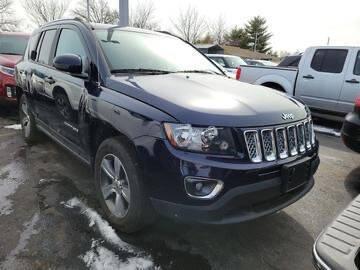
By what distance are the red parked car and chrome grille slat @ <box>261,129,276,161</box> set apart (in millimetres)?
6160

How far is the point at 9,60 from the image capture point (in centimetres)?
745

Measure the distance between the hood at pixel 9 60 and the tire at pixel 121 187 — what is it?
17.4 feet

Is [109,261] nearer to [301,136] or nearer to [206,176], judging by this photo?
[206,176]

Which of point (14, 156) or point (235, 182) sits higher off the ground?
point (235, 182)

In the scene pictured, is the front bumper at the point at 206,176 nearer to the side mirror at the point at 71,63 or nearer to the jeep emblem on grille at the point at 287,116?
the jeep emblem on grille at the point at 287,116

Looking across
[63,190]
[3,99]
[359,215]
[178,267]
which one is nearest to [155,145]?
[178,267]

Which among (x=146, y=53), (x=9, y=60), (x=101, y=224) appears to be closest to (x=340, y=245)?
(x=101, y=224)

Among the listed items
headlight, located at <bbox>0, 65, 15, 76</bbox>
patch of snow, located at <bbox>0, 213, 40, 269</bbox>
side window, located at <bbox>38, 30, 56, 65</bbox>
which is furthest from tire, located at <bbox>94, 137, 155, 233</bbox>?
headlight, located at <bbox>0, 65, 15, 76</bbox>

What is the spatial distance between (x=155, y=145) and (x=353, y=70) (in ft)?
20.4

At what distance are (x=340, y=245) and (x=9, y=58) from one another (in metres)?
7.94

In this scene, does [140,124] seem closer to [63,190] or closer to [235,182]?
[235,182]

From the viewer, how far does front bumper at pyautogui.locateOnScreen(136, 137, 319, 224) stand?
225cm

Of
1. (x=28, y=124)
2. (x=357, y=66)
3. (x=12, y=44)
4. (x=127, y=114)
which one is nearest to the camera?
(x=127, y=114)

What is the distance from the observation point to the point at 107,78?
2986mm
